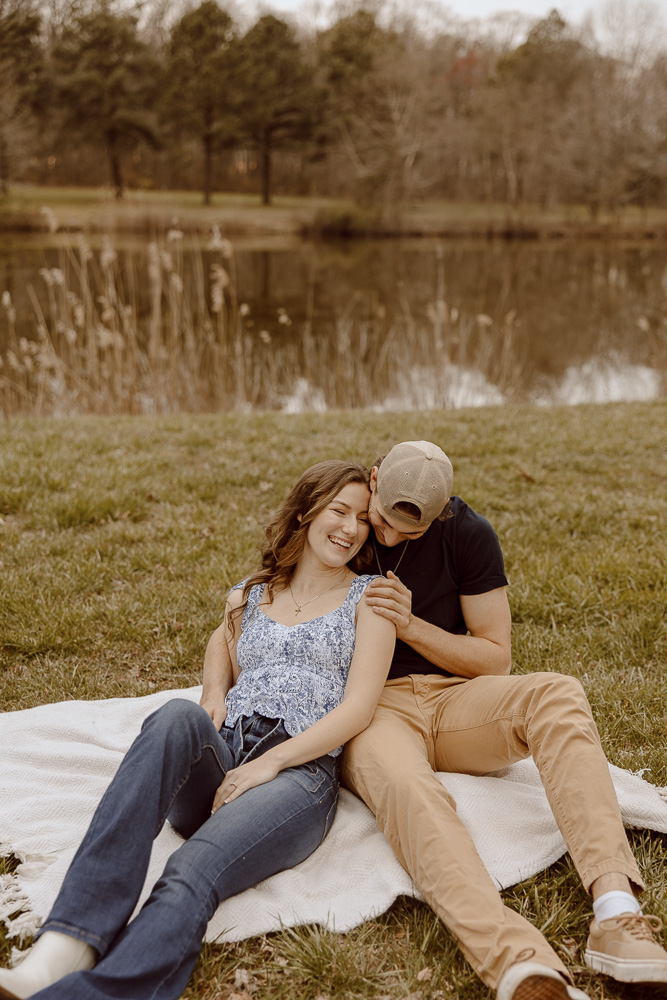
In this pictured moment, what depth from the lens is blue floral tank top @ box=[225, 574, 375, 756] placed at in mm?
2418

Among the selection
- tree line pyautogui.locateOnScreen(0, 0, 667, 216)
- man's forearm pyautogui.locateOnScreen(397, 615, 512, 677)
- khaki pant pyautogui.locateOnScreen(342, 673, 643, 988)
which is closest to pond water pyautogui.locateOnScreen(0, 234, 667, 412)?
man's forearm pyautogui.locateOnScreen(397, 615, 512, 677)

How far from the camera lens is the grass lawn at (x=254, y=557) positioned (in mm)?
2064

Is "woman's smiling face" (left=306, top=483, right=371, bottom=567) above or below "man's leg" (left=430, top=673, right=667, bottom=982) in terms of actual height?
above

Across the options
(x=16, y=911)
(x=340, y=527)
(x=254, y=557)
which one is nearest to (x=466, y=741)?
(x=340, y=527)

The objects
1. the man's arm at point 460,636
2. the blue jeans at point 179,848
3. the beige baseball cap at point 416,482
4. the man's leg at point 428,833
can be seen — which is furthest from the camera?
the man's arm at point 460,636

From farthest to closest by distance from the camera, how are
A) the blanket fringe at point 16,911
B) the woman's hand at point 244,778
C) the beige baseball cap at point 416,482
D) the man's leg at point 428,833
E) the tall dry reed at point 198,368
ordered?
the tall dry reed at point 198,368 < the beige baseball cap at point 416,482 < the woman's hand at point 244,778 < the blanket fringe at point 16,911 < the man's leg at point 428,833

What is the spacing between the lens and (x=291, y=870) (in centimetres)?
227

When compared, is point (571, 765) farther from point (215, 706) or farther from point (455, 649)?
point (215, 706)

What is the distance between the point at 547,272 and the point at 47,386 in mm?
15480

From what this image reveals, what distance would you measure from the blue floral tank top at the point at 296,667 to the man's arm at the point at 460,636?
13cm

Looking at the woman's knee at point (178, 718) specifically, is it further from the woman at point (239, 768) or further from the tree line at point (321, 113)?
the tree line at point (321, 113)

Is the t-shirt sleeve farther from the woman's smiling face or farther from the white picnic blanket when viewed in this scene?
the white picnic blanket

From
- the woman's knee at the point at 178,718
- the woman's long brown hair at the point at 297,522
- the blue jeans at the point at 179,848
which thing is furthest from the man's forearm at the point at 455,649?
the woman's knee at the point at 178,718

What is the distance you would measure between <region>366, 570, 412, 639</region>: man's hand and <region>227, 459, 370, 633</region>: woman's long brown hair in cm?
21
